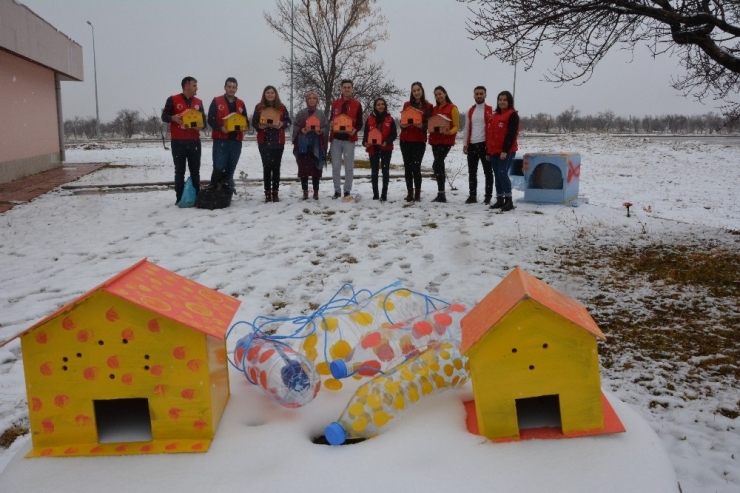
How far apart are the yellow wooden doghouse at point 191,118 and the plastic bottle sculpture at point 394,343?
674 centimetres

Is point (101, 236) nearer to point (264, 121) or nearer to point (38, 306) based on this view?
point (38, 306)

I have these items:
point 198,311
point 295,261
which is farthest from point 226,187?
point 198,311

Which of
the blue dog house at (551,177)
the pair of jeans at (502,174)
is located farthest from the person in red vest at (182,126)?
the blue dog house at (551,177)

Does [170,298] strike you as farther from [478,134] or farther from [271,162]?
[478,134]

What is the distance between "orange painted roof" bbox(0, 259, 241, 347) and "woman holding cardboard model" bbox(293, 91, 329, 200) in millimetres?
7088

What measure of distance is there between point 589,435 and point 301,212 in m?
6.92

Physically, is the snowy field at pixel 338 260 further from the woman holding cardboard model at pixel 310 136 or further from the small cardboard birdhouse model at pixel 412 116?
the small cardboard birdhouse model at pixel 412 116

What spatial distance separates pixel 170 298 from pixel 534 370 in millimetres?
1384

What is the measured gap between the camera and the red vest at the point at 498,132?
8492 mm

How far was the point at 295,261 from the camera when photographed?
19.3ft

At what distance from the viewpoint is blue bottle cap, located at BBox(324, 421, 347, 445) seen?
204 cm

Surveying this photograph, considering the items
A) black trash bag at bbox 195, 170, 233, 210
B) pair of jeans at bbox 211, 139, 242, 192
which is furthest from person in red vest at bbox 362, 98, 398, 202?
black trash bag at bbox 195, 170, 233, 210

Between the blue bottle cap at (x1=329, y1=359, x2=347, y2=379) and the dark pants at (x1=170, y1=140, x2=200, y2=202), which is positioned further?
the dark pants at (x1=170, y1=140, x2=200, y2=202)

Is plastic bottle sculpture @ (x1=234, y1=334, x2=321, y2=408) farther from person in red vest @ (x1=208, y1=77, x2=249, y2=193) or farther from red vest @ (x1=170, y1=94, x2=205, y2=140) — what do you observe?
red vest @ (x1=170, y1=94, x2=205, y2=140)
